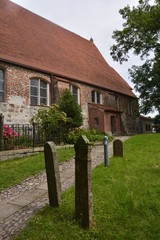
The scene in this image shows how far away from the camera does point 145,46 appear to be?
67.5 ft

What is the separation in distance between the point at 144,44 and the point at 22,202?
70.2 feet

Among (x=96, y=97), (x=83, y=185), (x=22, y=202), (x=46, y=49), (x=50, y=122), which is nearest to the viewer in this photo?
(x=83, y=185)

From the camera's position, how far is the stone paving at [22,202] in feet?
8.02

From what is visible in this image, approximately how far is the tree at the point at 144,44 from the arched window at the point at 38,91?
1144 centimetres

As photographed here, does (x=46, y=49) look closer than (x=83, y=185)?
No

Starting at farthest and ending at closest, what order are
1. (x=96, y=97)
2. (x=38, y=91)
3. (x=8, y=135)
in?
(x=96, y=97) < (x=38, y=91) < (x=8, y=135)

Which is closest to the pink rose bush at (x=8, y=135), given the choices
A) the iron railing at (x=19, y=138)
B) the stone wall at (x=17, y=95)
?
the iron railing at (x=19, y=138)

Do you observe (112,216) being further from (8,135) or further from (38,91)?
(38,91)

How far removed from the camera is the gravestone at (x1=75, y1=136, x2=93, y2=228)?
7.91ft

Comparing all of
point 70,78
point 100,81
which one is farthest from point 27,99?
point 100,81

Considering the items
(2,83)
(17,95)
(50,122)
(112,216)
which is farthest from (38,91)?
(112,216)

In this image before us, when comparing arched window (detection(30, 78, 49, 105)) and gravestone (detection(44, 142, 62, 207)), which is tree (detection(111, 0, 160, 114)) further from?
gravestone (detection(44, 142, 62, 207))

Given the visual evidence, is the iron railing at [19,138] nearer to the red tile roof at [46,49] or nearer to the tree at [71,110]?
the tree at [71,110]

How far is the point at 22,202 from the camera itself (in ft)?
10.6
